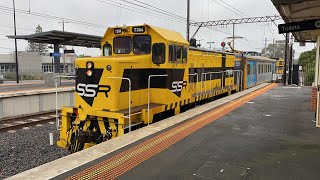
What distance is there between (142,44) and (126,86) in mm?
1654

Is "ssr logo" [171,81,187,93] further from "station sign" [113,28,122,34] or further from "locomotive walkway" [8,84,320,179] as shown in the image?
"station sign" [113,28,122,34]

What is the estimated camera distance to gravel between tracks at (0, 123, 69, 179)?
743 cm

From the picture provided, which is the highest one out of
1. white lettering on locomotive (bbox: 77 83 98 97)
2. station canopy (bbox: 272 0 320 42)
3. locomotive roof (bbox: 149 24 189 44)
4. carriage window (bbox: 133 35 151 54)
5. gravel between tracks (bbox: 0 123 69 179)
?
station canopy (bbox: 272 0 320 42)

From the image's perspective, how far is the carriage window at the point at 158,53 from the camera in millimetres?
8430

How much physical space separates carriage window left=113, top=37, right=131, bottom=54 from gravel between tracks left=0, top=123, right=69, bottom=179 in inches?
143

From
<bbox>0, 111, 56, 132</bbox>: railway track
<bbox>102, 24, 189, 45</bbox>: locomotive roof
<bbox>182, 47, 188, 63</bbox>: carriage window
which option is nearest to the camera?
<bbox>102, 24, 189, 45</bbox>: locomotive roof

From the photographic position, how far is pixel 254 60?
73.1ft

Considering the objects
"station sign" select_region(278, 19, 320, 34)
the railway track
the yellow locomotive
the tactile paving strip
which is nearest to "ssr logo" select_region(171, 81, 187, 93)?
the yellow locomotive

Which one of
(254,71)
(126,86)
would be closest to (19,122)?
(126,86)

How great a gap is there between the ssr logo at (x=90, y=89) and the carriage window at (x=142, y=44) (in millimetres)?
1848

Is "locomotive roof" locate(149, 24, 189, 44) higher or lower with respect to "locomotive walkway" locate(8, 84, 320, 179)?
higher

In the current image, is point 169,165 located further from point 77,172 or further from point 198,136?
point 198,136

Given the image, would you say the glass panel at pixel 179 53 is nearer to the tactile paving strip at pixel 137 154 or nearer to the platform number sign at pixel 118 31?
the platform number sign at pixel 118 31

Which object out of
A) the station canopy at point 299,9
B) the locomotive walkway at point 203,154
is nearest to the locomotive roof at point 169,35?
the locomotive walkway at point 203,154
